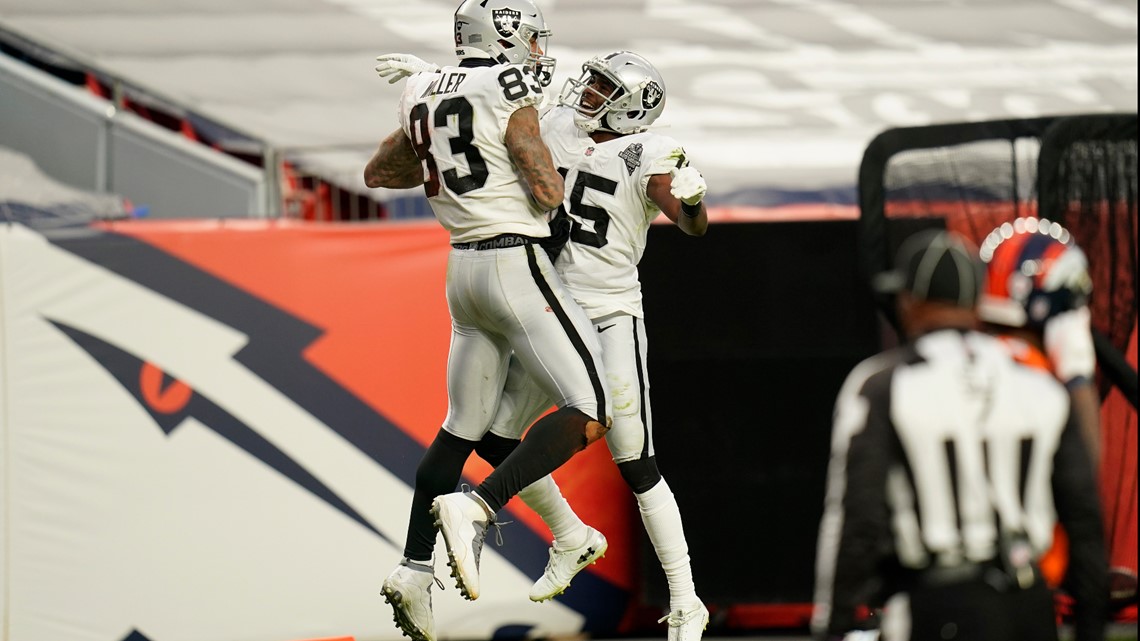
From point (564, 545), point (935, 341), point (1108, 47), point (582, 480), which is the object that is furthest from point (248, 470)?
point (1108, 47)

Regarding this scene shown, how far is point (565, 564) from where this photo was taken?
550cm

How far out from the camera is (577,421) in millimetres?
5098

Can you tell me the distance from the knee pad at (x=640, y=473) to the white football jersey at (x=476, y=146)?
35.8 inches

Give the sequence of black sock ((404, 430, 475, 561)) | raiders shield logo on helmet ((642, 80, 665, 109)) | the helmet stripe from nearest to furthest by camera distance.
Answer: the helmet stripe → black sock ((404, 430, 475, 561)) → raiders shield logo on helmet ((642, 80, 665, 109))

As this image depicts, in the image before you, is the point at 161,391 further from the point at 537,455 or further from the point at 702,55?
the point at 702,55

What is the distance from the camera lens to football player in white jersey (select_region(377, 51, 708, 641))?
5.46 meters

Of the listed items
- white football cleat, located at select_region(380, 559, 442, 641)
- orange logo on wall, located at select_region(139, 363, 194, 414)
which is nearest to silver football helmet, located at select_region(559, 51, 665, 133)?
white football cleat, located at select_region(380, 559, 442, 641)

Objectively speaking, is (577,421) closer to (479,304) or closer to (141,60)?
(479,304)

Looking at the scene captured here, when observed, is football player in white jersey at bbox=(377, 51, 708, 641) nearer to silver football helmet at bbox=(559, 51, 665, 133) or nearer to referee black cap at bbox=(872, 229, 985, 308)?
silver football helmet at bbox=(559, 51, 665, 133)

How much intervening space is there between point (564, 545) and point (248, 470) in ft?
7.05

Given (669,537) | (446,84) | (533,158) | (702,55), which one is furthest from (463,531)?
(702,55)

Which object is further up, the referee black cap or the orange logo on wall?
the referee black cap

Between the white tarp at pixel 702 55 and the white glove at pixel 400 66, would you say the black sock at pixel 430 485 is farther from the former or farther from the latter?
the white tarp at pixel 702 55

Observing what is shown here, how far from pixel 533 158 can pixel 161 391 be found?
112 inches
